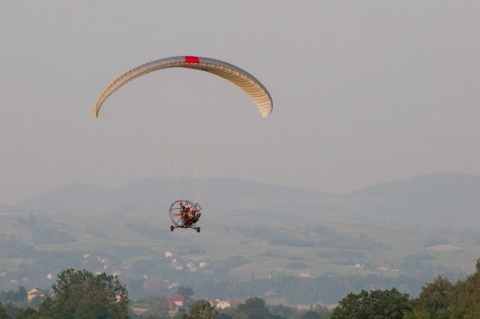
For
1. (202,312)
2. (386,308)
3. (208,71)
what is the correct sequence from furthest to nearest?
(202,312)
(386,308)
(208,71)

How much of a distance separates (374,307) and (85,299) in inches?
2754

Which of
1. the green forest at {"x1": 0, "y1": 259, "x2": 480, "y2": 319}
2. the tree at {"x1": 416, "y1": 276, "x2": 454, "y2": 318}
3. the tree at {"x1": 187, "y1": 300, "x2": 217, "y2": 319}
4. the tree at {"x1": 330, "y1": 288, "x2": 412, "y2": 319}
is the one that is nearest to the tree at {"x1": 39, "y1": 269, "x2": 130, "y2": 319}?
the green forest at {"x1": 0, "y1": 259, "x2": 480, "y2": 319}

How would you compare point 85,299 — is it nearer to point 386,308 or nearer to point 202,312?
point 202,312

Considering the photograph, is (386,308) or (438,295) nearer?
(386,308)

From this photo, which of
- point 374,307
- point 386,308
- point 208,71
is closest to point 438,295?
point 374,307

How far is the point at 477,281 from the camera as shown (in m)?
123

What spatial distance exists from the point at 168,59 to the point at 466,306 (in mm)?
54219

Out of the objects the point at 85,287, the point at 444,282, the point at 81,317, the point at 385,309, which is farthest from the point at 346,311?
the point at 85,287

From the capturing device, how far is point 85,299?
529 ft

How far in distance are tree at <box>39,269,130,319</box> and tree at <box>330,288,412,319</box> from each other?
154 ft

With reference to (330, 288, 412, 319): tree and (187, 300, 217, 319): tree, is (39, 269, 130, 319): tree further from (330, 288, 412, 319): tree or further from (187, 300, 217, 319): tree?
(330, 288, 412, 319): tree

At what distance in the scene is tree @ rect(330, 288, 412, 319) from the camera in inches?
3883

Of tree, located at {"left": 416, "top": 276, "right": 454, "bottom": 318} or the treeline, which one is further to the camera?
tree, located at {"left": 416, "top": 276, "right": 454, "bottom": 318}

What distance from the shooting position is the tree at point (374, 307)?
98625 mm
